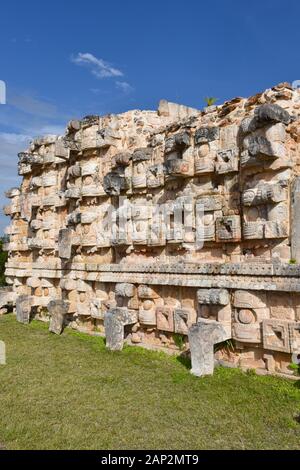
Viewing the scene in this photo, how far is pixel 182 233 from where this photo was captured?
802cm

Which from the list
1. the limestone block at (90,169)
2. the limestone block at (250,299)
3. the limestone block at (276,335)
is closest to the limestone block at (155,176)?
the limestone block at (90,169)

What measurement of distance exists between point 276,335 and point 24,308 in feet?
26.8

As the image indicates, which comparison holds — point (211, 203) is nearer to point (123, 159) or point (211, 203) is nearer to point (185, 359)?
point (123, 159)

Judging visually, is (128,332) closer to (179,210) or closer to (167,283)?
(167,283)

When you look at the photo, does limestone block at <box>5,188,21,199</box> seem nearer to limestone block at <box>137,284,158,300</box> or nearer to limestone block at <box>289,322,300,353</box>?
limestone block at <box>137,284,158,300</box>

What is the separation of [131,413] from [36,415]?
1311 millimetres

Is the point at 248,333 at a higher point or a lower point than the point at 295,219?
lower

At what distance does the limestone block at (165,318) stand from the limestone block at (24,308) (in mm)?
5413

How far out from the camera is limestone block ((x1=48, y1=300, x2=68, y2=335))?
405 inches

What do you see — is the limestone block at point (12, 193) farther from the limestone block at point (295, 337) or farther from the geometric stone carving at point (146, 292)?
the limestone block at point (295, 337)

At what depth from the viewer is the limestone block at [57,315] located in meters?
10.3

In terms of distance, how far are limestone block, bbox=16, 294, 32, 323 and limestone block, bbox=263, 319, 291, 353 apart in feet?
25.8

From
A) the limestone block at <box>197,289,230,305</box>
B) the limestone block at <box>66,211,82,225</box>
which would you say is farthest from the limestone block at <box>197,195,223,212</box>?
the limestone block at <box>66,211,82,225</box>

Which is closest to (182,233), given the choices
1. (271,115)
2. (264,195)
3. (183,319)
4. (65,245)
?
(183,319)
